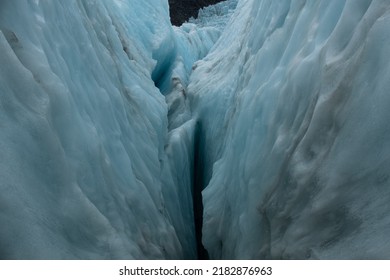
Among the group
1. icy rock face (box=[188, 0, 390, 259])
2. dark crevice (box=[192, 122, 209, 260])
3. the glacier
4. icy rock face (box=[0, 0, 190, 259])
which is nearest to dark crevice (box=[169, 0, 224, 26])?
dark crevice (box=[192, 122, 209, 260])

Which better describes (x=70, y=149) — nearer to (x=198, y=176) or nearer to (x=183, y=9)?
(x=198, y=176)

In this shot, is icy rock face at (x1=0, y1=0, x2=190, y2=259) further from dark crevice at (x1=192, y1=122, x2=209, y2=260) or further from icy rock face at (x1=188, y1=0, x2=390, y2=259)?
dark crevice at (x1=192, y1=122, x2=209, y2=260)

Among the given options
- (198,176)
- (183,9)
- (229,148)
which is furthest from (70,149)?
(183,9)

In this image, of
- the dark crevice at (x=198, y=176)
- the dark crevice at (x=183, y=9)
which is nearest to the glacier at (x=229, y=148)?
the dark crevice at (x=198, y=176)

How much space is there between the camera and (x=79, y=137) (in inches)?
77.8

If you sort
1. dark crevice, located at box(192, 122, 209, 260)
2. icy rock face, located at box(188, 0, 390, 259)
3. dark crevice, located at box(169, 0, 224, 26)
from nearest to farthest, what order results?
icy rock face, located at box(188, 0, 390, 259) < dark crevice, located at box(192, 122, 209, 260) < dark crevice, located at box(169, 0, 224, 26)

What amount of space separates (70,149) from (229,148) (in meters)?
1.63

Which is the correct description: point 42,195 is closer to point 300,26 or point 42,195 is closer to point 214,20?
point 300,26

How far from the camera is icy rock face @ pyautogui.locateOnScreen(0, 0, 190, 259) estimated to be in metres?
1.48

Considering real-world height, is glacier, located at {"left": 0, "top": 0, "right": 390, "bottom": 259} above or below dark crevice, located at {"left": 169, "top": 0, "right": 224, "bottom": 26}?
above

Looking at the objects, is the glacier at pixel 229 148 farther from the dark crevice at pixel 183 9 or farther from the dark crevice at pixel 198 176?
the dark crevice at pixel 183 9

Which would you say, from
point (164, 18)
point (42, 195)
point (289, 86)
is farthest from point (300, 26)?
point (164, 18)

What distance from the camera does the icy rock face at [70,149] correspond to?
1.48 meters

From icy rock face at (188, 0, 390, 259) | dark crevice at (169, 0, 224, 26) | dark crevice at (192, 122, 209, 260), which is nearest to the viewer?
icy rock face at (188, 0, 390, 259)
